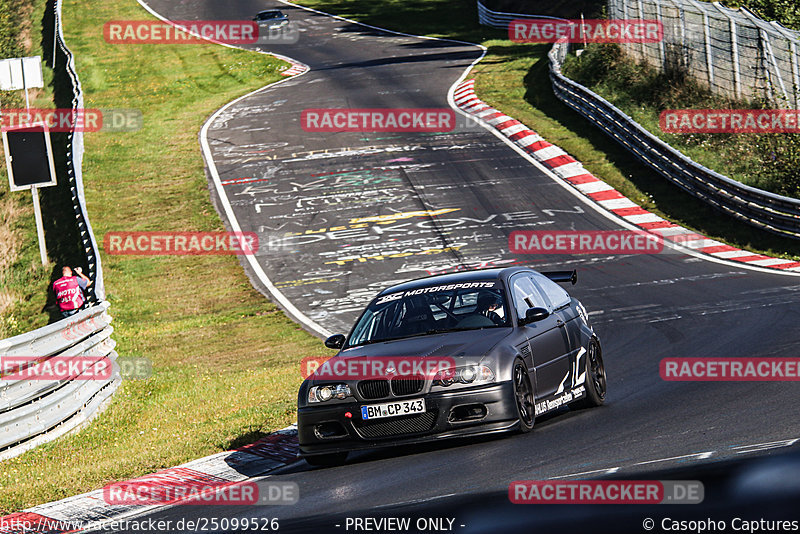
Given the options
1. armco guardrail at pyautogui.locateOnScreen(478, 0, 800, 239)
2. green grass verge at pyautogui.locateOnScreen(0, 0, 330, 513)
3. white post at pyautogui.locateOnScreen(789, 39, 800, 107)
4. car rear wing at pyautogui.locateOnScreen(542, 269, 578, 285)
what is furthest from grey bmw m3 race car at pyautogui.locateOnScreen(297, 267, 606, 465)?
white post at pyautogui.locateOnScreen(789, 39, 800, 107)

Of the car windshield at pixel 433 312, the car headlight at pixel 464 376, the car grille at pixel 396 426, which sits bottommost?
the car grille at pixel 396 426

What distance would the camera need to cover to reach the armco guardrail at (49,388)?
10438mm

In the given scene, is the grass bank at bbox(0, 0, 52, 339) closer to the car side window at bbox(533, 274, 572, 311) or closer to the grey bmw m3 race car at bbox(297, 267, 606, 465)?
the car side window at bbox(533, 274, 572, 311)

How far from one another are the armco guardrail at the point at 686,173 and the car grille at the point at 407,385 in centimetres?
1378

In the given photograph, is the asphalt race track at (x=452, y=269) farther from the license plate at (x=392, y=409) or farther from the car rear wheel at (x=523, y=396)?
the license plate at (x=392, y=409)

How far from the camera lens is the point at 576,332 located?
34.2ft

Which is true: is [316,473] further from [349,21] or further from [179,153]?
[349,21]

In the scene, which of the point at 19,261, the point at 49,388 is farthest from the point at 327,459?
the point at 19,261

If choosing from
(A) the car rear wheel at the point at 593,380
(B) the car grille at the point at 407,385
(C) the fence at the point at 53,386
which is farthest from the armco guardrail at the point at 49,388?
(A) the car rear wheel at the point at 593,380

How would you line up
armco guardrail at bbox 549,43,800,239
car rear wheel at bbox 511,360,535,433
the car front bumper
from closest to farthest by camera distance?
1. the car front bumper
2. car rear wheel at bbox 511,360,535,433
3. armco guardrail at bbox 549,43,800,239

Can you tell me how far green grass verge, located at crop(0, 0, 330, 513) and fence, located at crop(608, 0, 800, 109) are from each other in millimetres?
12874

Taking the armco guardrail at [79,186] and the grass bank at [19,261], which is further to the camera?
the grass bank at [19,261]

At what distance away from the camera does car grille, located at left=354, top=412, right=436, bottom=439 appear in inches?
336

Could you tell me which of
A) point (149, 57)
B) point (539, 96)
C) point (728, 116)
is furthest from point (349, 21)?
point (728, 116)
